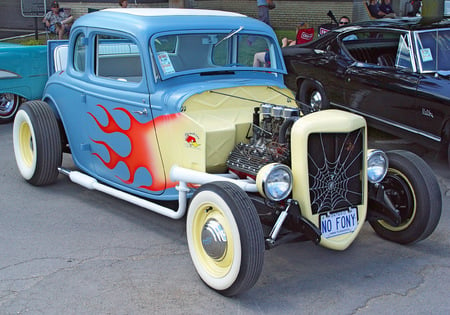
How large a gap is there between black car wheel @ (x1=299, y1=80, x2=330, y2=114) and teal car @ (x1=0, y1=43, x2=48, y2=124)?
145 inches

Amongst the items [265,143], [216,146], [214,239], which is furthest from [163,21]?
[214,239]

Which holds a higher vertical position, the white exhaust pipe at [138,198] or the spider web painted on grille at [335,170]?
the spider web painted on grille at [335,170]

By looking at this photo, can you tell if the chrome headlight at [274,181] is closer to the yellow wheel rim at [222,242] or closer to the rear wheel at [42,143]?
the yellow wheel rim at [222,242]

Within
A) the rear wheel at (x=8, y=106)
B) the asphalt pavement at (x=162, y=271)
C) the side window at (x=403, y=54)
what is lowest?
the asphalt pavement at (x=162, y=271)

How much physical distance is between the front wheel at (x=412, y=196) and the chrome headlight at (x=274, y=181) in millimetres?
1038

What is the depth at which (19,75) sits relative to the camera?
812 centimetres

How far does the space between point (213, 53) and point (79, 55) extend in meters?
1.33

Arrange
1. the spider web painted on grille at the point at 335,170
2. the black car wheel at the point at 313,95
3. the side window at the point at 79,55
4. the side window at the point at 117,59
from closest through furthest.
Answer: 1. the spider web painted on grille at the point at 335,170
2. the side window at the point at 117,59
3. the side window at the point at 79,55
4. the black car wheel at the point at 313,95

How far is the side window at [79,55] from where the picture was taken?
536 cm

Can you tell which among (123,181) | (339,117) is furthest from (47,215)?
(339,117)

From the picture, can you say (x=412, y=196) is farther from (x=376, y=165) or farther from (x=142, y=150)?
(x=142, y=150)

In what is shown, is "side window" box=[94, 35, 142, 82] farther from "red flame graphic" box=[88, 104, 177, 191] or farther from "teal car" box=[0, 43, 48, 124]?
"teal car" box=[0, 43, 48, 124]

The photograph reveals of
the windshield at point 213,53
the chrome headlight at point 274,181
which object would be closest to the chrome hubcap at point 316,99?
the windshield at point 213,53

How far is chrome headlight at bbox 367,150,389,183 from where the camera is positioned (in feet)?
13.7
